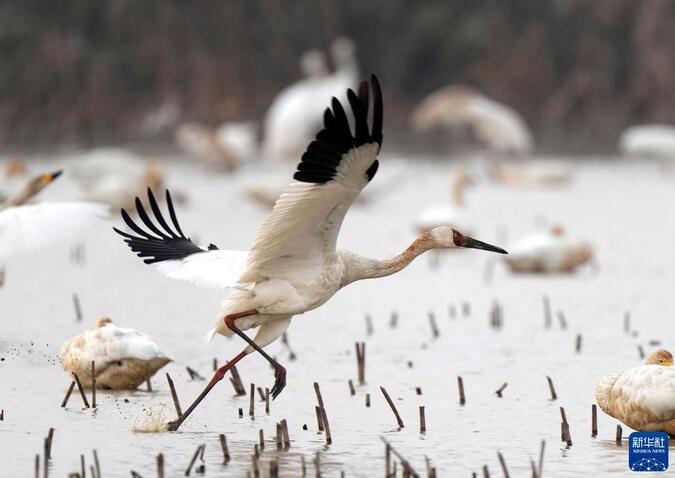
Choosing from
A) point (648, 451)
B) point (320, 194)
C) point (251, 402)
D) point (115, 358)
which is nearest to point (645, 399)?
point (648, 451)

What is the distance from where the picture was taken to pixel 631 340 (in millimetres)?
8352

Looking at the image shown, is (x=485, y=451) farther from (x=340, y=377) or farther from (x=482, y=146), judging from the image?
(x=482, y=146)

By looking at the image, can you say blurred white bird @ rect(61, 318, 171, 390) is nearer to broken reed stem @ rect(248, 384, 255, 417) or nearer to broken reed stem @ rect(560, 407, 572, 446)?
broken reed stem @ rect(248, 384, 255, 417)

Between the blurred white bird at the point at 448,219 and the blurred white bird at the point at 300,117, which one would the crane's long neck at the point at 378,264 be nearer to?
the blurred white bird at the point at 448,219

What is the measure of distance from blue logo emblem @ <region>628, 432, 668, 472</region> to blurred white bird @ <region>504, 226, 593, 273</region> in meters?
5.45

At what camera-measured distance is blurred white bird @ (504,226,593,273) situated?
11109mm

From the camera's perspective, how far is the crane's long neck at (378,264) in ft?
20.9

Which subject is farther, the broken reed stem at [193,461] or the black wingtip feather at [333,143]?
the black wingtip feather at [333,143]

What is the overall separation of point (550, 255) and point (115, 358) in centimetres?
511

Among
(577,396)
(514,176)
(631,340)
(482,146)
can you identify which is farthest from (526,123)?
(577,396)

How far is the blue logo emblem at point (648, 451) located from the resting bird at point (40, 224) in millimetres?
3290

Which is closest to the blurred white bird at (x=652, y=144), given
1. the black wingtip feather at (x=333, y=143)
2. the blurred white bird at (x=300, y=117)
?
the blurred white bird at (x=300, y=117)

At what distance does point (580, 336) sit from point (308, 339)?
1580mm

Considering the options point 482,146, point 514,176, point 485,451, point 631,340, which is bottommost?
point 485,451
